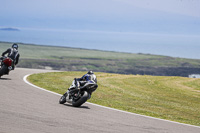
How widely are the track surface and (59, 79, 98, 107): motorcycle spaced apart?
0.82 ft

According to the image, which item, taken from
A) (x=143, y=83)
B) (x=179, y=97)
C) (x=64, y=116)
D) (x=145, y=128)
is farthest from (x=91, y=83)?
(x=143, y=83)

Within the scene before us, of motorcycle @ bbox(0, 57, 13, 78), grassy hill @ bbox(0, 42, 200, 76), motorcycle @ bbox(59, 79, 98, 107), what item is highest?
motorcycle @ bbox(0, 57, 13, 78)

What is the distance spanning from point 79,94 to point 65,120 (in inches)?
120

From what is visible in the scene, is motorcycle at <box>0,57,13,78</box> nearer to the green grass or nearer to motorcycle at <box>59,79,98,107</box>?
the green grass

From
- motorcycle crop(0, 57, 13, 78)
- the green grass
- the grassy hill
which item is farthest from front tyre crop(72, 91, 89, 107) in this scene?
A: the grassy hill

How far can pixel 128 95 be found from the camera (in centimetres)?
1933

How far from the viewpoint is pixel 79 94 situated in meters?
13.3

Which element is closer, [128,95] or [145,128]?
[145,128]

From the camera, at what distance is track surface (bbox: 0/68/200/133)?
363 inches

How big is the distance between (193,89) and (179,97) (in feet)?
17.2

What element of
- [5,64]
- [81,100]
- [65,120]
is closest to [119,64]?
[5,64]

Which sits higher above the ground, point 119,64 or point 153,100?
point 153,100

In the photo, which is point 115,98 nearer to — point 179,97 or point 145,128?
point 179,97

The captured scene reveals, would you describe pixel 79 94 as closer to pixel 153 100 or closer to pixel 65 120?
pixel 65 120
